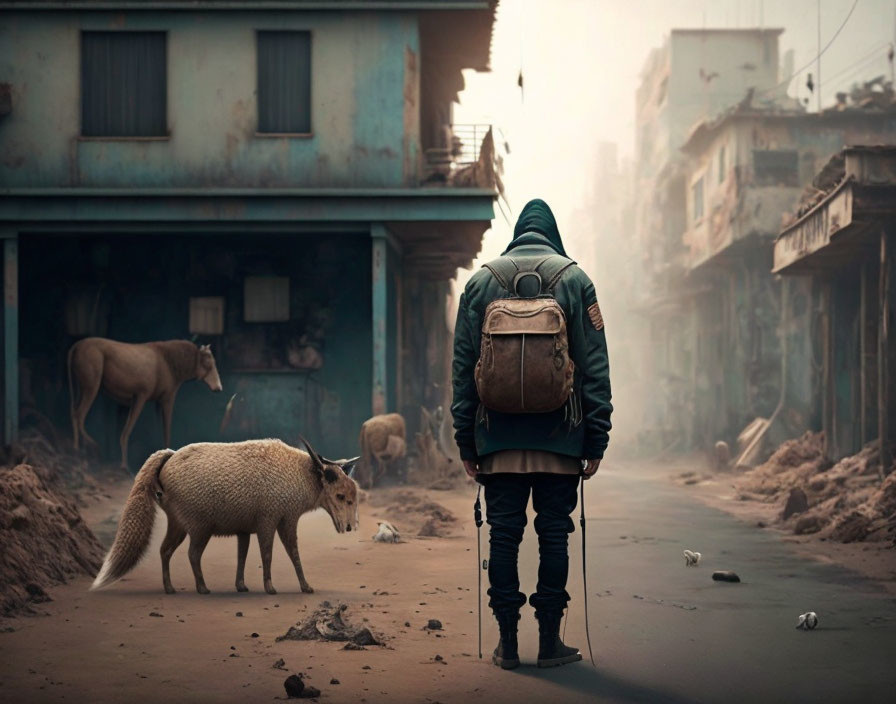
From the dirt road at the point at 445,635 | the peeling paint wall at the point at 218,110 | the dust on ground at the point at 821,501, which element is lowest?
the dust on ground at the point at 821,501

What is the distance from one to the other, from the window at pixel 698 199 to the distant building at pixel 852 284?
9786 millimetres

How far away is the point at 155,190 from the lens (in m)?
17.7

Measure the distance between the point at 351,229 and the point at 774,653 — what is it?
12465 mm

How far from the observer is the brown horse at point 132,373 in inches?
695

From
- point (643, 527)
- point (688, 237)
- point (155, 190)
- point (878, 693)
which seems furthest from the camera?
point (688, 237)

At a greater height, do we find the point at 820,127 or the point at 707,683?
the point at 820,127

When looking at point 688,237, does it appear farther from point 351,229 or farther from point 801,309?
point 351,229

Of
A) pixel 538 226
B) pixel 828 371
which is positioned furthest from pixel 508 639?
pixel 828 371

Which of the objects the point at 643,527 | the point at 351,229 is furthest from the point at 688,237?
the point at 643,527

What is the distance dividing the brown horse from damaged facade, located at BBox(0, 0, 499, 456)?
911mm

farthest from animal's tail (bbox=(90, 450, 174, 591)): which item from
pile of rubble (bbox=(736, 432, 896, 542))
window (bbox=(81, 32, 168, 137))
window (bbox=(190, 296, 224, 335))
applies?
window (bbox=(190, 296, 224, 335))

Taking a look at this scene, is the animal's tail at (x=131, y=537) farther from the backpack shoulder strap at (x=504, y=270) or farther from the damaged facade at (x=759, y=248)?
the damaged facade at (x=759, y=248)

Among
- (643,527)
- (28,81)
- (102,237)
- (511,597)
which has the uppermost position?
(28,81)

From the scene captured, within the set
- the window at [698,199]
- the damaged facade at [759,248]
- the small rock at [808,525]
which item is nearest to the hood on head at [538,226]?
the small rock at [808,525]
